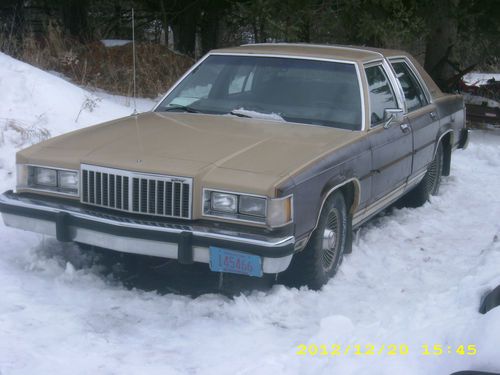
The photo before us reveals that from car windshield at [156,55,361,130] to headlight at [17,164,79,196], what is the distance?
141cm

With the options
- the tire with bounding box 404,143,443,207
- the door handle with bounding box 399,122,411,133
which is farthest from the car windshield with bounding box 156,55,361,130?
the tire with bounding box 404,143,443,207

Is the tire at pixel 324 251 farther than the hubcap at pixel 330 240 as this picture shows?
No

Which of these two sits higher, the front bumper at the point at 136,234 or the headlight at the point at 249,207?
the headlight at the point at 249,207

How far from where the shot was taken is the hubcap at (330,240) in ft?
16.1

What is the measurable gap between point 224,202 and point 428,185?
151 inches

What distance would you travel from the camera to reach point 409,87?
6844mm

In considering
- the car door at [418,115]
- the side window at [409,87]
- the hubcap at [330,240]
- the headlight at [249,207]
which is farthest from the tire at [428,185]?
the headlight at [249,207]

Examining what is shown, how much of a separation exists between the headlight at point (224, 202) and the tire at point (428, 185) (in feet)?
11.6

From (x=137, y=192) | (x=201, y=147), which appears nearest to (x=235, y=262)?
(x=137, y=192)

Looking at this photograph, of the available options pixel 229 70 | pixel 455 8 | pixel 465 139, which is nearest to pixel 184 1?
pixel 455 8

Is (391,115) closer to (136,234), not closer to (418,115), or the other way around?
(418,115)

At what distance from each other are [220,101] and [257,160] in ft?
4.68

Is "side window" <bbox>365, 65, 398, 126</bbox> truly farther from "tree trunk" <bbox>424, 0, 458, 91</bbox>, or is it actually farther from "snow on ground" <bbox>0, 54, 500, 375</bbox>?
"tree trunk" <bbox>424, 0, 458, 91</bbox>

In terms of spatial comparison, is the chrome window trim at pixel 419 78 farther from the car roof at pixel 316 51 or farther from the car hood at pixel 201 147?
the car hood at pixel 201 147
